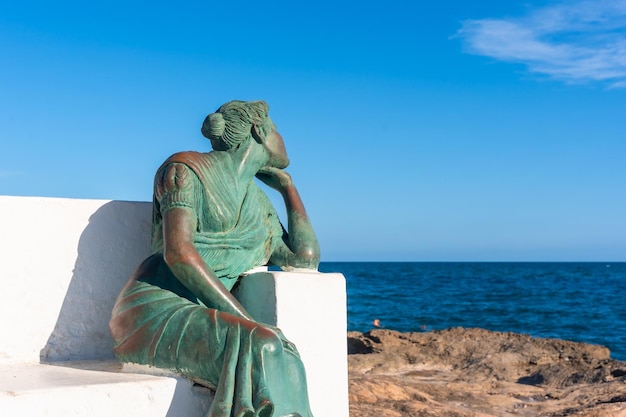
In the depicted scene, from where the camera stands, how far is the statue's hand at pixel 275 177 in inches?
179

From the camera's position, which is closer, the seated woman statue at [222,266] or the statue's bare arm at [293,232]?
the seated woman statue at [222,266]

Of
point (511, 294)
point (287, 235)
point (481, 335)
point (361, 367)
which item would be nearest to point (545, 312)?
point (511, 294)

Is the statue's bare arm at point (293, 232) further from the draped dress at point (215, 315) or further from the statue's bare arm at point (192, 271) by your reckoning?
the statue's bare arm at point (192, 271)

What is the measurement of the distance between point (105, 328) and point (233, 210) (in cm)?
Result: 107

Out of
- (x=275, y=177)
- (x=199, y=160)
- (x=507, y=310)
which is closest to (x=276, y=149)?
(x=275, y=177)

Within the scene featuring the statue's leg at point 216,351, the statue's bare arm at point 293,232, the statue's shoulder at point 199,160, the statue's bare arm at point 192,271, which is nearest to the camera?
the statue's leg at point 216,351

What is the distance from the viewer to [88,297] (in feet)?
14.9

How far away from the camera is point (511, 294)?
121 feet

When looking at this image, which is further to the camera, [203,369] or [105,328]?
[105,328]

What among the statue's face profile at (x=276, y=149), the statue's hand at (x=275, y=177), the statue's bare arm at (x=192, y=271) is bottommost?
the statue's bare arm at (x=192, y=271)

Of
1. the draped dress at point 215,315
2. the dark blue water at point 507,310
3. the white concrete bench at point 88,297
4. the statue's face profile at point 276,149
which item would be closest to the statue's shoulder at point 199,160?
the draped dress at point 215,315

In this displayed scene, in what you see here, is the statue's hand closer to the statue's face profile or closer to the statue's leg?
the statue's face profile

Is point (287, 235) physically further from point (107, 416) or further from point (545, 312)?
point (545, 312)

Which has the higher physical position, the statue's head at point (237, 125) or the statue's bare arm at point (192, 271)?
the statue's head at point (237, 125)
